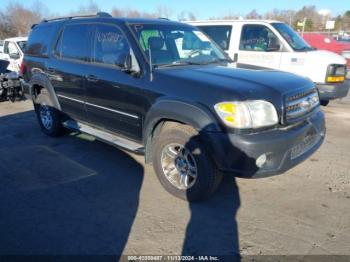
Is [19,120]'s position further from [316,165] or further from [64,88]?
[316,165]

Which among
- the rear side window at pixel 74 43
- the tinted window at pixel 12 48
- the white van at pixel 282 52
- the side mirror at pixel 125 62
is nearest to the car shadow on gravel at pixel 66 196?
the side mirror at pixel 125 62

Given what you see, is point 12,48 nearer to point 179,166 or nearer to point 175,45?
point 175,45

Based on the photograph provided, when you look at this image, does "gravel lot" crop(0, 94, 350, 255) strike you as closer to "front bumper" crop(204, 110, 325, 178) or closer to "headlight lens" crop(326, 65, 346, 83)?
"front bumper" crop(204, 110, 325, 178)

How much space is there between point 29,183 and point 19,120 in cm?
377

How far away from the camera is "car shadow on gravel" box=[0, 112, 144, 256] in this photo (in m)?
2.95

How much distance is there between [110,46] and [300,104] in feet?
8.12

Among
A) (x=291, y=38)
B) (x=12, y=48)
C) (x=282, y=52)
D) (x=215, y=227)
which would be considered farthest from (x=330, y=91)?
(x=12, y=48)

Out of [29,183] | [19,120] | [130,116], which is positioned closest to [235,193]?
[130,116]

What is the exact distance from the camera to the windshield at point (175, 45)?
393 cm

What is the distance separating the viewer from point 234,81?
10.9 ft

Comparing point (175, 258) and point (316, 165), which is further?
point (316, 165)

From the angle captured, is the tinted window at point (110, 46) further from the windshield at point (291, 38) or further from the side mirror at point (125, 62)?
the windshield at point (291, 38)

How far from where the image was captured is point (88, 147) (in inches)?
211

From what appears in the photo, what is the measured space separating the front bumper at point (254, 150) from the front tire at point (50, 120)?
3441 millimetres
